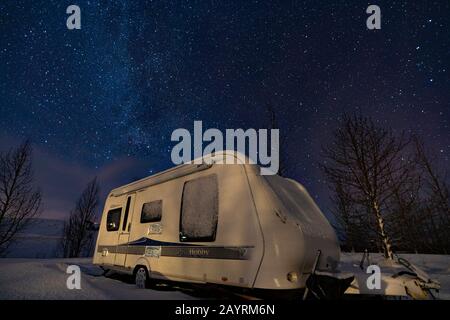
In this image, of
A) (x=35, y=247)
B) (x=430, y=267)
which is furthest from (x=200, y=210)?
(x=35, y=247)

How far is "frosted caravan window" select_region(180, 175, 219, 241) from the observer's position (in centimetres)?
469

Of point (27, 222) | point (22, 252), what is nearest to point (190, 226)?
point (27, 222)

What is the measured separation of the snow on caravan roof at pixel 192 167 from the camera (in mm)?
4867

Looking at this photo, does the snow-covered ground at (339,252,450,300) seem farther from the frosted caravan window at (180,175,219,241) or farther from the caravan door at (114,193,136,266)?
the caravan door at (114,193,136,266)

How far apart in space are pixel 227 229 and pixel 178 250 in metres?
1.33

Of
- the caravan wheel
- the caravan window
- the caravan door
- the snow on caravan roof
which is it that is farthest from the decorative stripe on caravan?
the snow on caravan roof

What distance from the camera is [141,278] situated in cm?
586

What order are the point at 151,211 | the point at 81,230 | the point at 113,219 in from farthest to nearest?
the point at 81,230 < the point at 113,219 < the point at 151,211

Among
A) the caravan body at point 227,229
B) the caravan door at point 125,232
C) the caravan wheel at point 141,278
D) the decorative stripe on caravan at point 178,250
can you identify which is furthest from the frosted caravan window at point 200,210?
the caravan door at point 125,232

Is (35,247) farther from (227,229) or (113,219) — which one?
(227,229)

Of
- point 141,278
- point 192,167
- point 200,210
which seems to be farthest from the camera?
point 141,278
